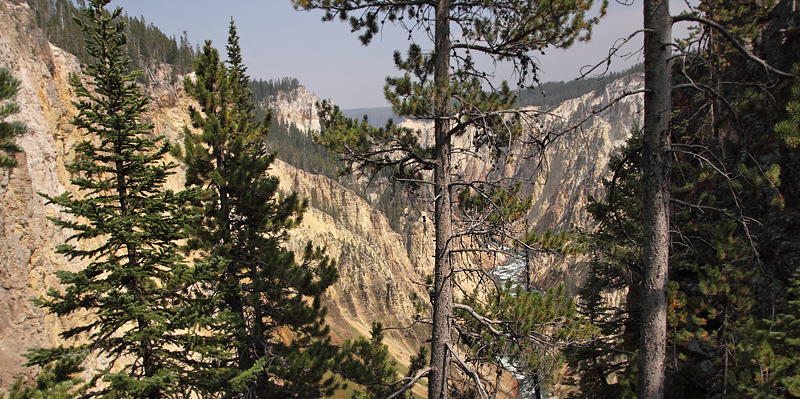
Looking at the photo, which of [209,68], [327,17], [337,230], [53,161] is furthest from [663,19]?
[337,230]

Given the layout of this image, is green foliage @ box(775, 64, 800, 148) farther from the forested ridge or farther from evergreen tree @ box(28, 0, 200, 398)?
evergreen tree @ box(28, 0, 200, 398)

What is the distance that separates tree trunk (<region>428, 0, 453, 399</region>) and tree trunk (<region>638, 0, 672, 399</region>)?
2.18 metres

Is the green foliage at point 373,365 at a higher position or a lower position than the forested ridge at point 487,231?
lower

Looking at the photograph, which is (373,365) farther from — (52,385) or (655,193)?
(655,193)

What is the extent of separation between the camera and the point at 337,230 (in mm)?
63812

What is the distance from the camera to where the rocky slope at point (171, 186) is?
37.1 feet

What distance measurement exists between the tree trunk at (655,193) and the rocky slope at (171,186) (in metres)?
0.65

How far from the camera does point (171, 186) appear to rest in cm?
3244

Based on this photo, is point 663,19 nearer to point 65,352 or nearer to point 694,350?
point 694,350

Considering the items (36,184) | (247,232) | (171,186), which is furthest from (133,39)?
(247,232)

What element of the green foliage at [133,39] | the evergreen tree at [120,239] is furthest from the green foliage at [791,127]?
the green foliage at [133,39]

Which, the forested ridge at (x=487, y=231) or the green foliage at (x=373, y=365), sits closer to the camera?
the forested ridge at (x=487, y=231)

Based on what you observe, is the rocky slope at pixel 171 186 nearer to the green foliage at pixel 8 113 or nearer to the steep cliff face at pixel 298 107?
the green foliage at pixel 8 113

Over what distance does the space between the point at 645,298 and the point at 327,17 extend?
5.34m
